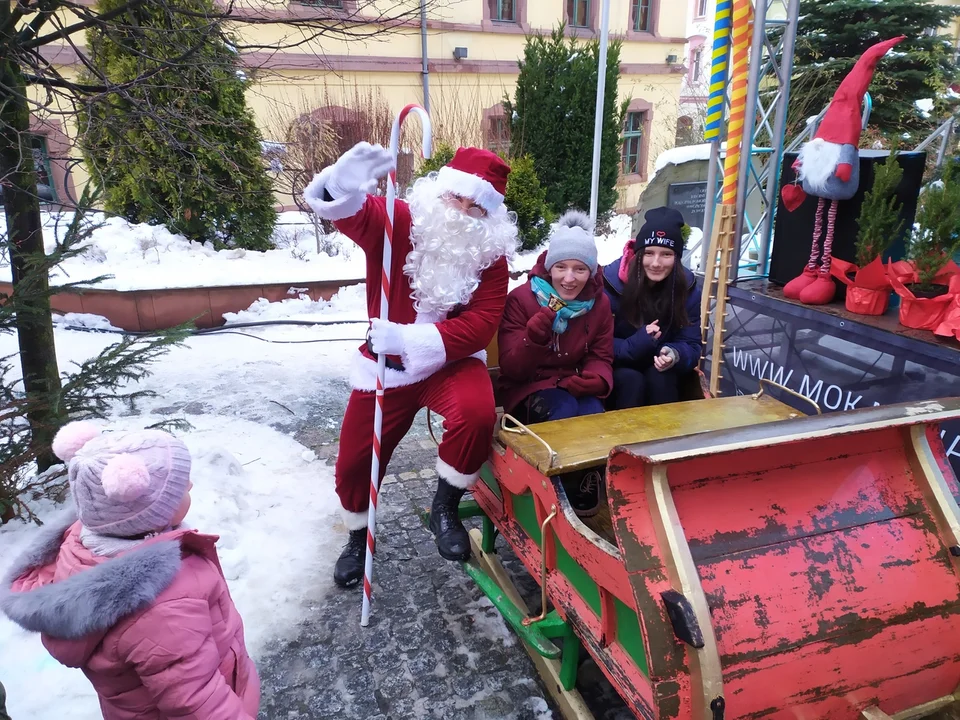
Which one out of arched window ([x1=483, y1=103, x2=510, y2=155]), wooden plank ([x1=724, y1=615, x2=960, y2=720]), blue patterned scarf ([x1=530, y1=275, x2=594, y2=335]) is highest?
arched window ([x1=483, y1=103, x2=510, y2=155])

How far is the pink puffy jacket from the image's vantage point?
1.23 m

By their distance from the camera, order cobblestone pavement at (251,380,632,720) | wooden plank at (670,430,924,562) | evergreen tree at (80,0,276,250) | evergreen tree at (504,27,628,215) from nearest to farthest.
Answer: wooden plank at (670,430,924,562)
cobblestone pavement at (251,380,632,720)
evergreen tree at (80,0,276,250)
evergreen tree at (504,27,628,215)

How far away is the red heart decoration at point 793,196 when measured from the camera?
11.8 feet

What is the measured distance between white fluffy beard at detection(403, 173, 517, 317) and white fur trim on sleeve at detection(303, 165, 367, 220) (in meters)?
0.30

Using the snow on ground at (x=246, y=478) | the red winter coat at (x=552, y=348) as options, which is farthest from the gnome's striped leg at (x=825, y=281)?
the snow on ground at (x=246, y=478)

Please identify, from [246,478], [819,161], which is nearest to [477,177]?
[819,161]

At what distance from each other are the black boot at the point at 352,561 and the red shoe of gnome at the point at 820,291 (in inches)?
106

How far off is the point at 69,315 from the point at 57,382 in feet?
11.5

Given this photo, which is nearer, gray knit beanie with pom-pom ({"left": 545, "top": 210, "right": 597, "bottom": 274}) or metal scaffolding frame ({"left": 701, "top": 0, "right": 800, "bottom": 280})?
gray knit beanie with pom-pom ({"left": 545, "top": 210, "right": 597, "bottom": 274})

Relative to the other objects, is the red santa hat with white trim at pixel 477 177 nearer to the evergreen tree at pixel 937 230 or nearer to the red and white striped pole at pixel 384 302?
the red and white striped pole at pixel 384 302

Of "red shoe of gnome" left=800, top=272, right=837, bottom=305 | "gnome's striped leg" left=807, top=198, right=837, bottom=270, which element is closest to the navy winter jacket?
"red shoe of gnome" left=800, top=272, right=837, bottom=305

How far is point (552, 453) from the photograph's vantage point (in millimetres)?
1987

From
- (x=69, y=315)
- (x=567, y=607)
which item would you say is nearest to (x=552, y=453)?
(x=567, y=607)

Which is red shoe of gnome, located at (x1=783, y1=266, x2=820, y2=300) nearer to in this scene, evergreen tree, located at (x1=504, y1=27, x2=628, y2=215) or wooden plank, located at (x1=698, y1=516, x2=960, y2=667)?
wooden plank, located at (x1=698, y1=516, x2=960, y2=667)
